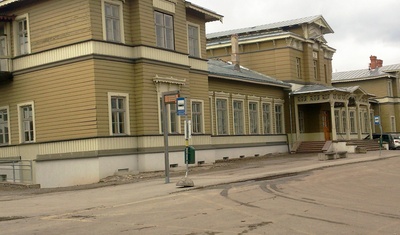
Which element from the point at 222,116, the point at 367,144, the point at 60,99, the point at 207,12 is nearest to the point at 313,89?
the point at 367,144

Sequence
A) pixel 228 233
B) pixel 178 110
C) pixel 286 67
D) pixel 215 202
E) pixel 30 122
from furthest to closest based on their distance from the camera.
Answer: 1. pixel 286 67
2. pixel 30 122
3. pixel 178 110
4. pixel 215 202
5. pixel 228 233

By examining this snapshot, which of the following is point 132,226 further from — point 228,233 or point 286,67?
point 286,67

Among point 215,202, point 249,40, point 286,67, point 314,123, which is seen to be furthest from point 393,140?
point 215,202

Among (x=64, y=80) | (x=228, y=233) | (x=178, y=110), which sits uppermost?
(x=64, y=80)

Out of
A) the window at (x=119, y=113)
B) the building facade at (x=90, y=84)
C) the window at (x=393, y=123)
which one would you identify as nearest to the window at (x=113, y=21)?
the building facade at (x=90, y=84)

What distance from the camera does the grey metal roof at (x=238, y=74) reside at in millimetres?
35656

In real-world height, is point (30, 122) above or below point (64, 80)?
below

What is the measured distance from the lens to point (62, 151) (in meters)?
24.6

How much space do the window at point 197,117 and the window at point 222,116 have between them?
4.52 m

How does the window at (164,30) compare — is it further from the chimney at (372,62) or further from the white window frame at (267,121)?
the chimney at (372,62)

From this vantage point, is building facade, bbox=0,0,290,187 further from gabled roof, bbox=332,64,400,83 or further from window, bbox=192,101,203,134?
gabled roof, bbox=332,64,400,83

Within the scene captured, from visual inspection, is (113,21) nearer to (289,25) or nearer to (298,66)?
(298,66)

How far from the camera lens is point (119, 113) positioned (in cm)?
2516

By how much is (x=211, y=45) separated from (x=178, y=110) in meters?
30.0
